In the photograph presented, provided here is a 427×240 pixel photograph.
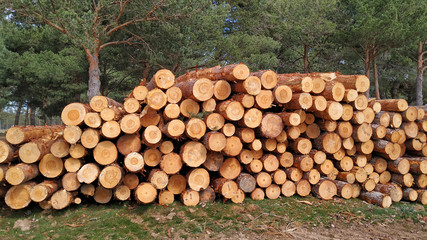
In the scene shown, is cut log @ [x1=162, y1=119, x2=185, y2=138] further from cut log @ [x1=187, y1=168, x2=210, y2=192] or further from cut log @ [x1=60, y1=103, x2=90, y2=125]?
cut log @ [x1=60, y1=103, x2=90, y2=125]

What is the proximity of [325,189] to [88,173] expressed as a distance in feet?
14.1

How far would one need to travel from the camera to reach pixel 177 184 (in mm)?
4941

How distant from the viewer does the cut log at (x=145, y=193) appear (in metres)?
4.56

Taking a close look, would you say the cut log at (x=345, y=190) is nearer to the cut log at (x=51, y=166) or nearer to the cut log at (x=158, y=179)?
the cut log at (x=158, y=179)

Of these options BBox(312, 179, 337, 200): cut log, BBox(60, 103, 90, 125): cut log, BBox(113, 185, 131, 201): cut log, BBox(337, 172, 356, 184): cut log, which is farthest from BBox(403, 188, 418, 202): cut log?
BBox(60, 103, 90, 125): cut log

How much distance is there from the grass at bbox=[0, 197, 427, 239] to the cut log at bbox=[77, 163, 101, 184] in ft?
1.89

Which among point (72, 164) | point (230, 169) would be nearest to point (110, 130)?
point (72, 164)

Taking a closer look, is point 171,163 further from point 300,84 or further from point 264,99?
point 300,84

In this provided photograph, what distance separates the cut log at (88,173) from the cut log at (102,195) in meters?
0.44

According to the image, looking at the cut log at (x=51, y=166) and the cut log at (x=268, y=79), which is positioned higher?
the cut log at (x=268, y=79)

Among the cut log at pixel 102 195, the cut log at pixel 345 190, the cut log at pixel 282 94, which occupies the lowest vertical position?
the cut log at pixel 345 190

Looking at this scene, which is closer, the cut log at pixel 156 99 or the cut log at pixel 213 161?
the cut log at pixel 156 99

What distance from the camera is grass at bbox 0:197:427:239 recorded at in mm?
4027

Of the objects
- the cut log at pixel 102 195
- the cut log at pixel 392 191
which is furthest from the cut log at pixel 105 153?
the cut log at pixel 392 191
